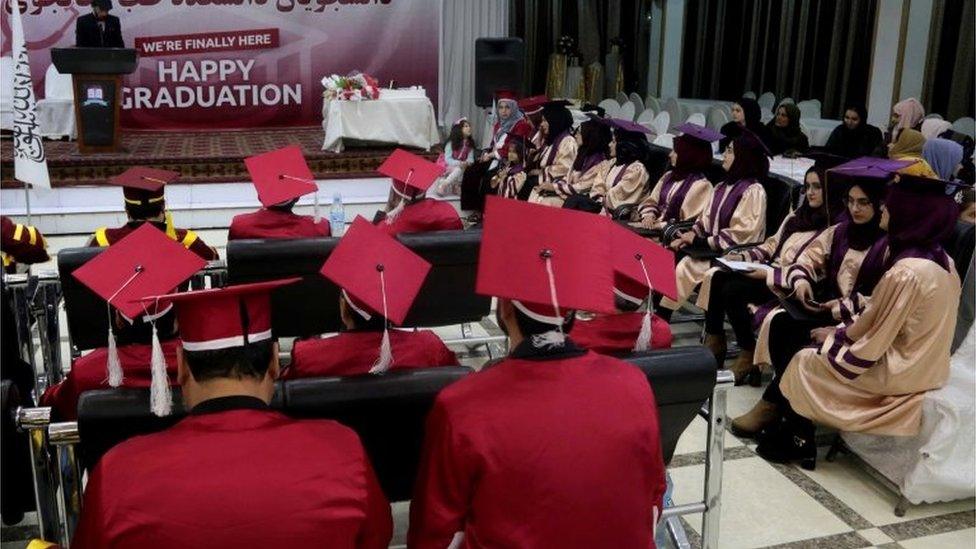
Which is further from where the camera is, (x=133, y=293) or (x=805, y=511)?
(x=805, y=511)

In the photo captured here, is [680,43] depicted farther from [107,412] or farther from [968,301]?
[107,412]

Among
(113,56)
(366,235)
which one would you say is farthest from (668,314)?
(113,56)

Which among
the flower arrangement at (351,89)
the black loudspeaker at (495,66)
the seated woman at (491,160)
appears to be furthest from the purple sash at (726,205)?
the black loudspeaker at (495,66)

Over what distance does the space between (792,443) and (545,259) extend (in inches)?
85.2

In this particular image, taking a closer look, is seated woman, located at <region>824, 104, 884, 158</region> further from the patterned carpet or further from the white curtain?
the white curtain

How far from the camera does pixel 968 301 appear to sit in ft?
10.6

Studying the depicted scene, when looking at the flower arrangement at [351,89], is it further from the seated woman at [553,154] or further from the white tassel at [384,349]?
the white tassel at [384,349]

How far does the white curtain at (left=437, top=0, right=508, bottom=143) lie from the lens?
37.5ft

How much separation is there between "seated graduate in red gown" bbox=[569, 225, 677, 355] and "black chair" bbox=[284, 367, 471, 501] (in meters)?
0.54

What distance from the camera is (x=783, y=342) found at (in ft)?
11.3

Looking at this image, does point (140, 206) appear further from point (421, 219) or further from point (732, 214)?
point (732, 214)

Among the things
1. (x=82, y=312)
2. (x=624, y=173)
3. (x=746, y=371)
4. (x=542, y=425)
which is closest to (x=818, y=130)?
(x=624, y=173)

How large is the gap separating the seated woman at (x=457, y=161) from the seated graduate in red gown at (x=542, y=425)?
22.2ft

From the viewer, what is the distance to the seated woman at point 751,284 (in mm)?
3850
